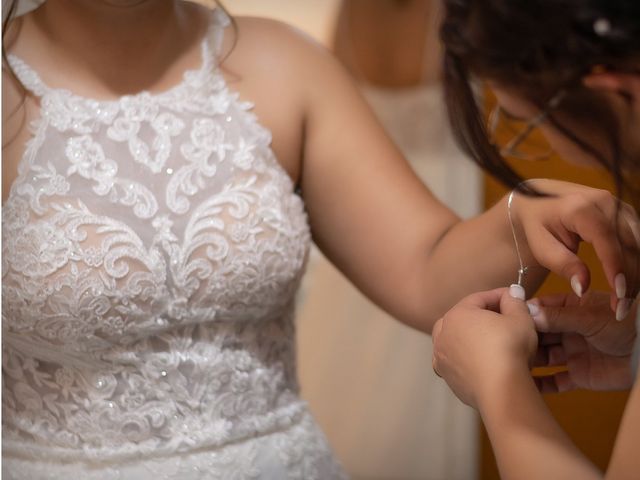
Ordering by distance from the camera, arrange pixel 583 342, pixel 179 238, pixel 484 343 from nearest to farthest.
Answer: pixel 484 343 < pixel 583 342 < pixel 179 238

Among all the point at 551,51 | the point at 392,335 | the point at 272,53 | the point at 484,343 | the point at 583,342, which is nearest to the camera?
the point at 551,51

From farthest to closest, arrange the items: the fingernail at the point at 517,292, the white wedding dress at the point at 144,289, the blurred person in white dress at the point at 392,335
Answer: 1. the blurred person in white dress at the point at 392,335
2. the white wedding dress at the point at 144,289
3. the fingernail at the point at 517,292

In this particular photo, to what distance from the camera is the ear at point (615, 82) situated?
2.11 ft

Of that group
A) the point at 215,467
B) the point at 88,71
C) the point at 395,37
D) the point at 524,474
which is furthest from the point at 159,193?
the point at 395,37

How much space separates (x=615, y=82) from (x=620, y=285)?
9.7 inches

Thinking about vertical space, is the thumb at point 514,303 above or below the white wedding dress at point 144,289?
above

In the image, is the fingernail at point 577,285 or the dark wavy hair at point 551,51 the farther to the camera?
the fingernail at point 577,285

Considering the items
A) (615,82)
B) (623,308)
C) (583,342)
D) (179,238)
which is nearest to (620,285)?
(623,308)

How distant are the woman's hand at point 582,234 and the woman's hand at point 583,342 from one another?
0.13 ft

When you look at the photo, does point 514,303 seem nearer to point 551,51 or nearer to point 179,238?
point 551,51

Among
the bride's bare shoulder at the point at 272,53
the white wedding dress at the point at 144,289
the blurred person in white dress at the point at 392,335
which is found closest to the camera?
the white wedding dress at the point at 144,289

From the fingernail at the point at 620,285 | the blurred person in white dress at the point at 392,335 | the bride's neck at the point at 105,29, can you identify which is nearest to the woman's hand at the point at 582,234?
the fingernail at the point at 620,285

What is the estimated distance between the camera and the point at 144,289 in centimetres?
102

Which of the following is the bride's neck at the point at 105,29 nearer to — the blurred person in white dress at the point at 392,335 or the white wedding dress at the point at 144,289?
Result: the white wedding dress at the point at 144,289
